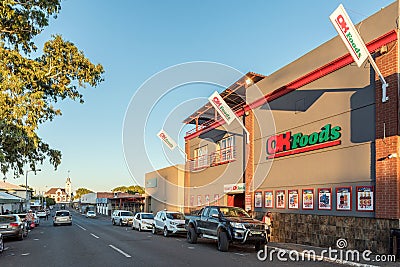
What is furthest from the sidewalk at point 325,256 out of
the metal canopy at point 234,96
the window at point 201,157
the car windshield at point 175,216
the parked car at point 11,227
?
the window at point 201,157

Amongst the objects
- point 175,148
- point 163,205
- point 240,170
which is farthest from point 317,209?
point 163,205

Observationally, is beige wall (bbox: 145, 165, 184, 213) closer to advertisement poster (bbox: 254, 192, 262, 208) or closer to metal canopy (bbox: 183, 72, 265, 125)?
metal canopy (bbox: 183, 72, 265, 125)

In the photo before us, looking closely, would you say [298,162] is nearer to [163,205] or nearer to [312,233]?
[312,233]

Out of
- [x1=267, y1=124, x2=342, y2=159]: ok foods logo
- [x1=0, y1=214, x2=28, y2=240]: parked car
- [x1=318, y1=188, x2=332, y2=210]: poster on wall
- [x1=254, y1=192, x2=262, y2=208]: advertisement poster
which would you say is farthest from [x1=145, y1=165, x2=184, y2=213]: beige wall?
[x1=318, y1=188, x2=332, y2=210]: poster on wall

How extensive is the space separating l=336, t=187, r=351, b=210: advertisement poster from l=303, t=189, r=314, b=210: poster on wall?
5.51ft

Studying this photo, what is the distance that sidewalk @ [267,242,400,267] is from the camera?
12.0 meters

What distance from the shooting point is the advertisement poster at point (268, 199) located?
2077cm

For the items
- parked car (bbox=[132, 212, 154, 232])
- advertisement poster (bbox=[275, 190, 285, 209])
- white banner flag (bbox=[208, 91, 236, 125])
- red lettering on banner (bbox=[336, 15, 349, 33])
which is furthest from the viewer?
parked car (bbox=[132, 212, 154, 232])

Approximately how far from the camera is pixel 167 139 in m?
34.2

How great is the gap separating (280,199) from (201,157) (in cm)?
→ 1335

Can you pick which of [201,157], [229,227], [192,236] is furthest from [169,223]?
[201,157]

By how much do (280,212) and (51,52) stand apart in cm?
1330

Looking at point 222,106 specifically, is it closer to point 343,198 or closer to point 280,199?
point 280,199

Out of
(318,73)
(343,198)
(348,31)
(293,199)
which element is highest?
(348,31)
